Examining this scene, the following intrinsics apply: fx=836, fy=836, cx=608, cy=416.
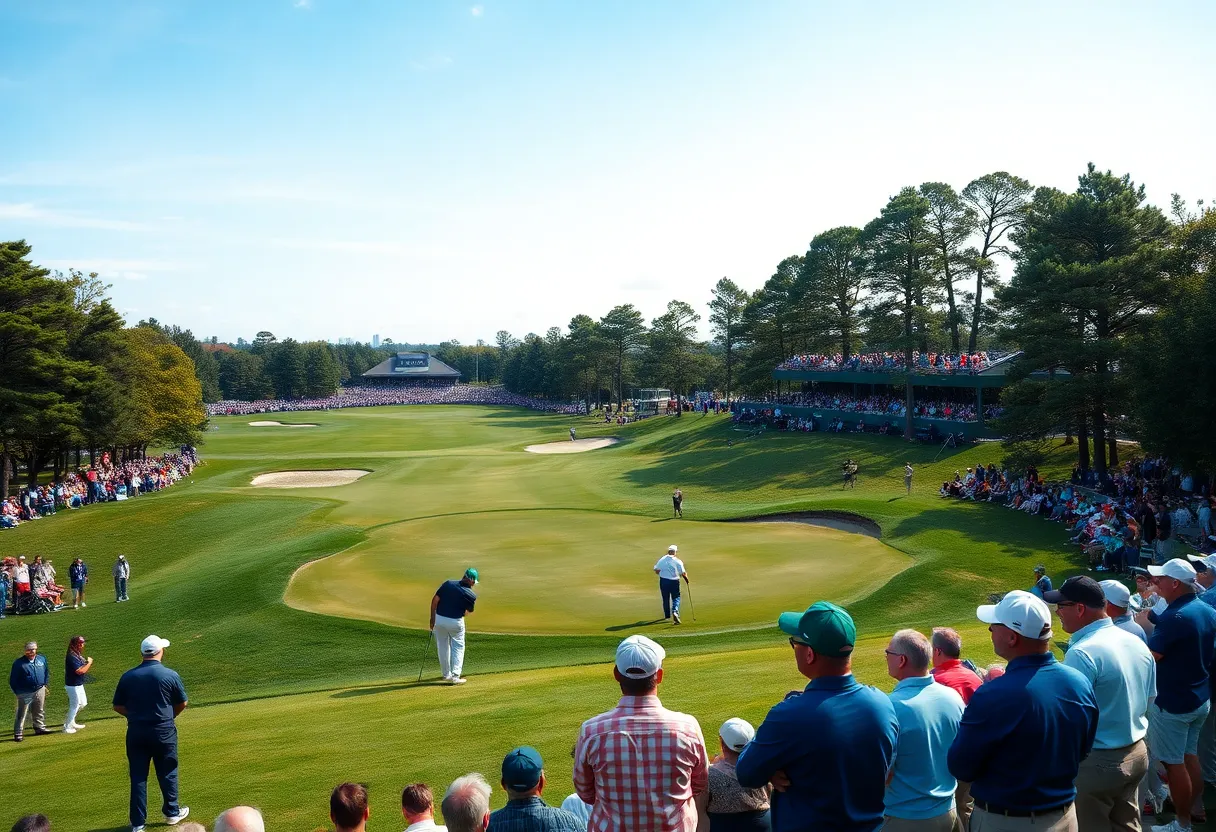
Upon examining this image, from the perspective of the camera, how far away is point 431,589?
21969mm

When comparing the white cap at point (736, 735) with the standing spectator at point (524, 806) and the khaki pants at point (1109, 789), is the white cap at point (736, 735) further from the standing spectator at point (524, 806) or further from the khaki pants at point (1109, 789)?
the khaki pants at point (1109, 789)

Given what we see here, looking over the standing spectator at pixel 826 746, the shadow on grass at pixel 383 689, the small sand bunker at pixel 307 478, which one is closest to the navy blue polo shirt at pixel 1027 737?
the standing spectator at pixel 826 746

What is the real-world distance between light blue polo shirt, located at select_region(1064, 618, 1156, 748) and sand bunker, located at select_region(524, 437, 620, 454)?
60251mm

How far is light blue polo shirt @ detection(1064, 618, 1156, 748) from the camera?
226 inches

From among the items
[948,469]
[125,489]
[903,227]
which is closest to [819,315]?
[903,227]

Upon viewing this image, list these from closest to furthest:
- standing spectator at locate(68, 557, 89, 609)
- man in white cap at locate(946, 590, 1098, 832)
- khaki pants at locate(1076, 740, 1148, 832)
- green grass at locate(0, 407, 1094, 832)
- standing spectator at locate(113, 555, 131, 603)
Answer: man in white cap at locate(946, 590, 1098, 832)
khaki pants at locate(1076, 740, 1148, 832)
green grass at locate(0, 407, 1094, 832)
standing spectator at locate(68, 557, 89, 609)
standing spectator at locate(113, 555, 131, 603)

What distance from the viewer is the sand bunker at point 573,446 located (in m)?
67.8

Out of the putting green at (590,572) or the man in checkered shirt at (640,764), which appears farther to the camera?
the putting green at (590,572)

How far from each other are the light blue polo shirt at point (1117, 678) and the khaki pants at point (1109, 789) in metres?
0.09

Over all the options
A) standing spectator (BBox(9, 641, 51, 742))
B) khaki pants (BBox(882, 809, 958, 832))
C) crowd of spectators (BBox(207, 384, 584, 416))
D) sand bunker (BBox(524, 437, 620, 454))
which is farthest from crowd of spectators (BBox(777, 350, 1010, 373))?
crowd of spectators (BBox(207, 384, 584, 416))

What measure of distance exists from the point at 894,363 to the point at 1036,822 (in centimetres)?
5102

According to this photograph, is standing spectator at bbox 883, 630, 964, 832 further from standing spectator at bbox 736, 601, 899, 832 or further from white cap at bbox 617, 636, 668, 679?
white cap at bbox 617, 636, 668, 679

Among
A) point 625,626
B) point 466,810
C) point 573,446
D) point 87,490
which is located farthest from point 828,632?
point 573,446

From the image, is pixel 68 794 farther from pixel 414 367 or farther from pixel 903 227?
pixel 414 367
